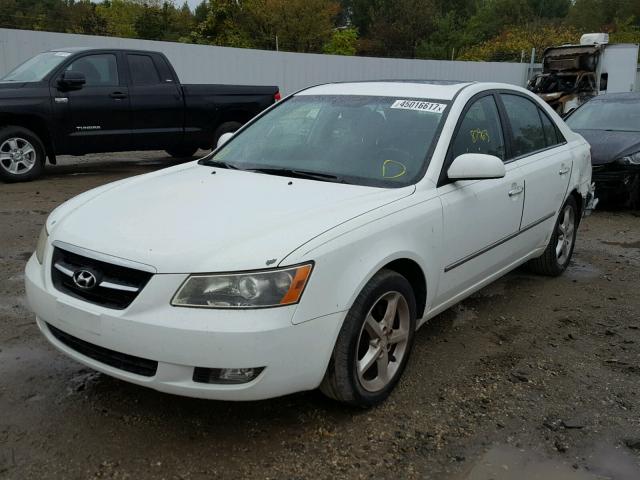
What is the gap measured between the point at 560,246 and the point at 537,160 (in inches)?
42.4

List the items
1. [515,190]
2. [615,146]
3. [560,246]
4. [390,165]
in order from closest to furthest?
[390,165]
[515,190]
[560,246]
[615,146]

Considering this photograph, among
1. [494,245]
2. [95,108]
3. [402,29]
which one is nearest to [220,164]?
[494,245]


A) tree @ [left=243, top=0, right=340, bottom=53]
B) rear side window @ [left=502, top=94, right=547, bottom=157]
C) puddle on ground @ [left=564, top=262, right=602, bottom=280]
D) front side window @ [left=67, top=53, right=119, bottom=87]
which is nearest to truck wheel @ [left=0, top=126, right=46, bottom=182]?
front side window @ [left=67, top=53, right=119, bottom=87]

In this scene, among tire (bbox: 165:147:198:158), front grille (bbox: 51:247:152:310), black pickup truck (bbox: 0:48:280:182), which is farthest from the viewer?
tire (bbox: 165:147:198:158)

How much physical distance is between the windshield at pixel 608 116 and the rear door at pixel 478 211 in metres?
5.35

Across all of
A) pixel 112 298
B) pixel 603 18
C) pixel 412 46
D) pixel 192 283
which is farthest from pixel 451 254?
pixel 603 18

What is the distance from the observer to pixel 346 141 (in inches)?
151

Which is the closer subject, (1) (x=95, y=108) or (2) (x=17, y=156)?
(2) (x=17, y=156)

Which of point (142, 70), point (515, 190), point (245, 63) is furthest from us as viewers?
point (245, 63)

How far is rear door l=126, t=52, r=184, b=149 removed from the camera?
31.2 feet

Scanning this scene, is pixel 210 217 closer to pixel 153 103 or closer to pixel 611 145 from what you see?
pixel 611 145

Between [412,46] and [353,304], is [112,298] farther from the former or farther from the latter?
[412,46]

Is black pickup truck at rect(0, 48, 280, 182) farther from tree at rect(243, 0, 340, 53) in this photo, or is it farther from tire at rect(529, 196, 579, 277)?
tree at rect(243, 0, 340, 53)

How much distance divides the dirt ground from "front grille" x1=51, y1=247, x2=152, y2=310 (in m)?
0.65
